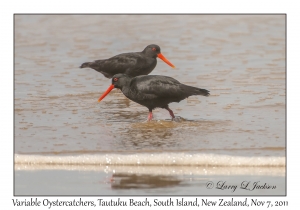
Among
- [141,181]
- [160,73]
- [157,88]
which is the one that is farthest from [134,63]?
[141,181]

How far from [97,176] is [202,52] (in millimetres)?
8031

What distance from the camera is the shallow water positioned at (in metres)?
7.68

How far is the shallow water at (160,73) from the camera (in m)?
7.68

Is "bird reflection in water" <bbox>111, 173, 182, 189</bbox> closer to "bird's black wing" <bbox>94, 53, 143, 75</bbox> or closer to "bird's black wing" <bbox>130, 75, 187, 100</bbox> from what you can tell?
"bird's black wing" <bbox>130, 75, 187, 100</bbox>

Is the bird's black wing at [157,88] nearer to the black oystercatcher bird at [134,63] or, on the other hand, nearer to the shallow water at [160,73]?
the shallow water at [160,73]

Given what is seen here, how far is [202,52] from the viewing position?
1429 centimetres

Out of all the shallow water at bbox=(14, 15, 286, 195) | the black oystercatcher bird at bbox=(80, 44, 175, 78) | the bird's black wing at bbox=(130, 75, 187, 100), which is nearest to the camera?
the shallow water at bbox=(14, 15, 286, 195)

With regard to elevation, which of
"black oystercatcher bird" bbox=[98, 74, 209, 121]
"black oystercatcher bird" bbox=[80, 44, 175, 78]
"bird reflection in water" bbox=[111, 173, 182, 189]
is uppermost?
"black oystercatcher bird" bbox=[80, 44, 175, 78]

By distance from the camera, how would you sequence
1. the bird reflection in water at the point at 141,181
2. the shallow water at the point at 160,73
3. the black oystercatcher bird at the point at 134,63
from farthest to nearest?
the black oystercatcher bird at the point at 134,63 → the shallow water at the point at 160,73 → the bird reflection in water at the point at 141,181

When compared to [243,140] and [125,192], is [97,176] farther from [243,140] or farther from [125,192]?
[243,140]

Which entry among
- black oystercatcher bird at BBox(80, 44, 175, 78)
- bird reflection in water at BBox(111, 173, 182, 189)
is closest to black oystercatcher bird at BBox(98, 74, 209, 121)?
bird reflection in water at BBox(111, 173, 182, 189)

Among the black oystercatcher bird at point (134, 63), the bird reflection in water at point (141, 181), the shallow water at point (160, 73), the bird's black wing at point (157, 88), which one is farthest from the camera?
the black oystercatcher bird at point (134, 63)

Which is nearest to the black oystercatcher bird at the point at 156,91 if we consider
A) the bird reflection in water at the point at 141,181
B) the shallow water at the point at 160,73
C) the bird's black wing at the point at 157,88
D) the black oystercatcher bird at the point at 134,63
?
the bird's black wing at the point at 157,88

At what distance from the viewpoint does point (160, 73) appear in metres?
12.7
